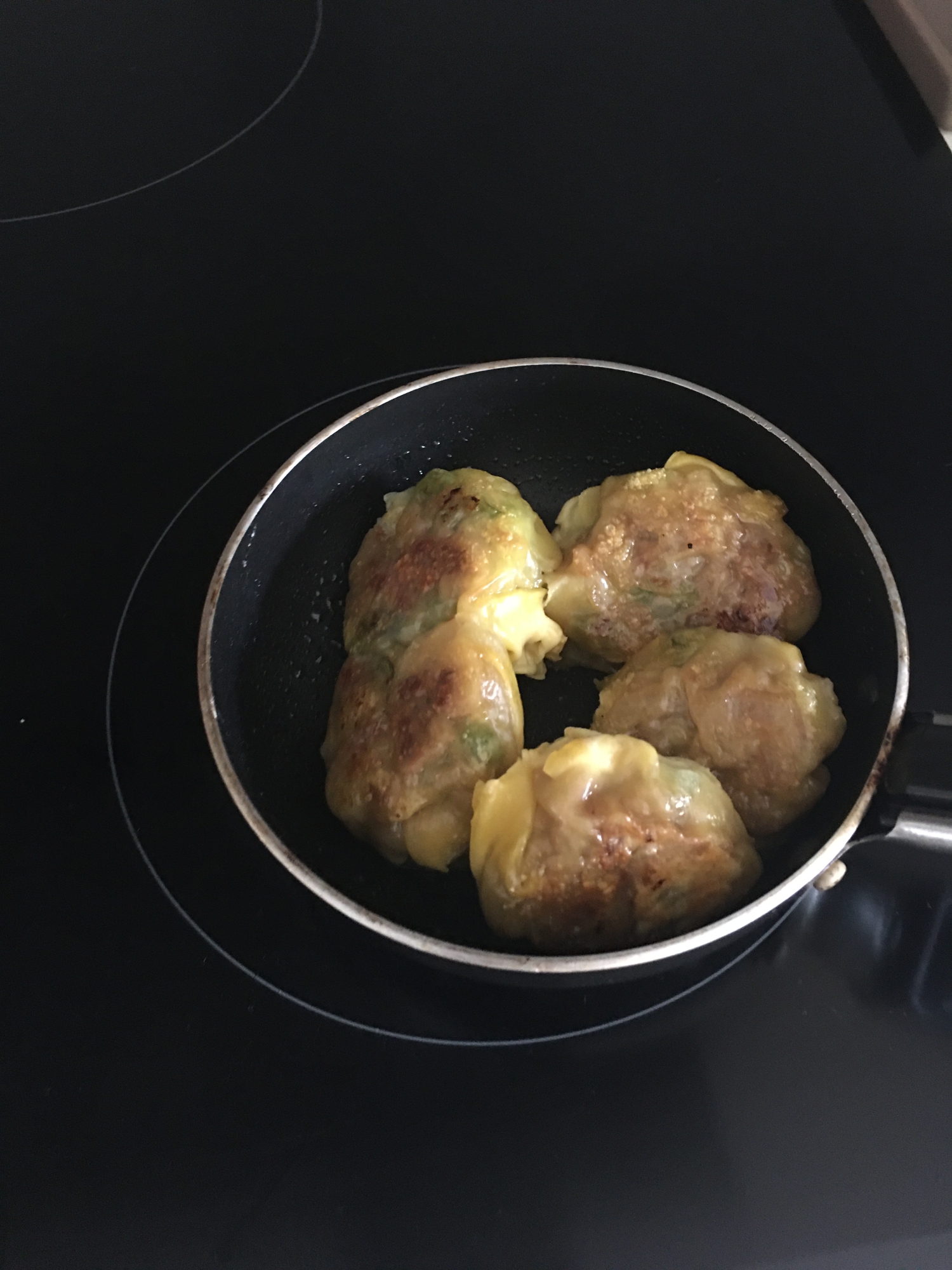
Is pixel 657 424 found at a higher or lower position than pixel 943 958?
higher

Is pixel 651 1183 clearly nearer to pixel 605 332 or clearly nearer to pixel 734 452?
pixel 734 452

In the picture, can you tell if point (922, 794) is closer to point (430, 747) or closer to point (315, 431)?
point (430, 747)

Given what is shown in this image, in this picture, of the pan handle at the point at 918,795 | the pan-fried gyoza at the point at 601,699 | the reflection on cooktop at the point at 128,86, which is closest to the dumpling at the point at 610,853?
the pan-fried gyoza at the point at 601,699

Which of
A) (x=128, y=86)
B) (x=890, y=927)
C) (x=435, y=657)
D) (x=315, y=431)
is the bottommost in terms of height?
(x=890, y=927)

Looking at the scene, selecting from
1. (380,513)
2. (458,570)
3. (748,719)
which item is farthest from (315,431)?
(748,719)

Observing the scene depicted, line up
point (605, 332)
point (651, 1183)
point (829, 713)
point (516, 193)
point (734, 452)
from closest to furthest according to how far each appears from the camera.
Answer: point (651, 1183), point (829, 713), point (734, 452), point (605, 332), point (516, 193)

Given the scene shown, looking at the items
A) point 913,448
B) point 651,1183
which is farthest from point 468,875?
point 913,448

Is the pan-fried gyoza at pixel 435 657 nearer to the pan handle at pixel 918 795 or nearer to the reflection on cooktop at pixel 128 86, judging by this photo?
the pan handle at pixel 918 795
